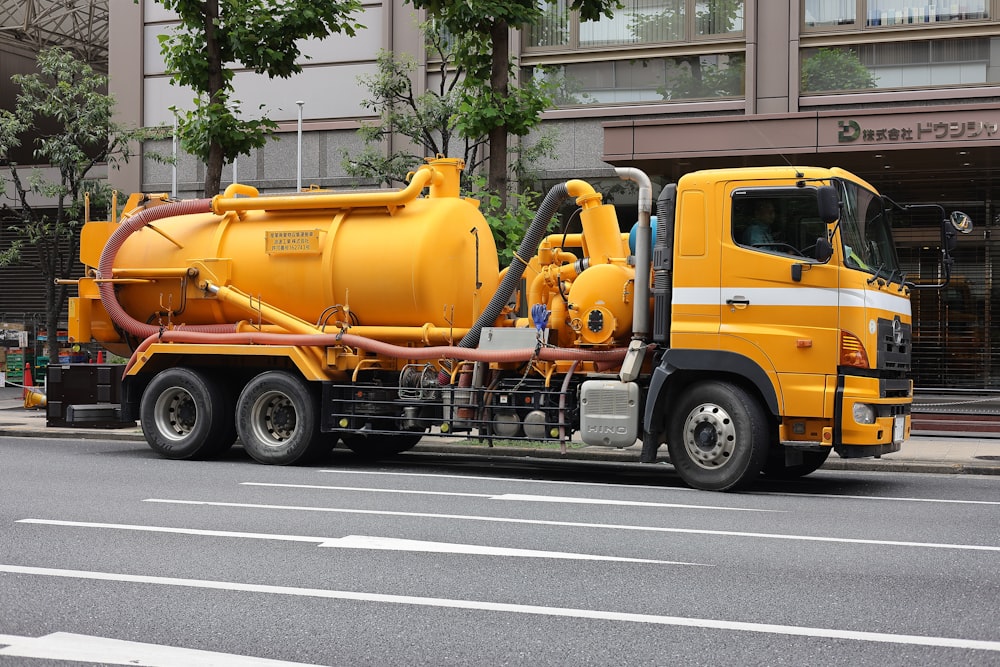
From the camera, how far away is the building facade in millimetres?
19859

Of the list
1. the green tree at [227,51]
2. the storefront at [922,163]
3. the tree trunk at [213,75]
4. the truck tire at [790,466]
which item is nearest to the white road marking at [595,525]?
the truck tire at [790,466]

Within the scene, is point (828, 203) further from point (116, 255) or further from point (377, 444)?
point (116, 255)

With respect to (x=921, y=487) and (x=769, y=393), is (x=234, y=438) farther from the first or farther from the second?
(x=921, y=487)

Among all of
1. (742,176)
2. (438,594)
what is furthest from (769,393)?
(438,594)

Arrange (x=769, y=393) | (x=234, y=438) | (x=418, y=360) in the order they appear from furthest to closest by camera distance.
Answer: (x=234, y=438)
(x=418, y=360)
(x=769, y=393)

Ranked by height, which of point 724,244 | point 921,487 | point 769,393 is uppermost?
point 724,244

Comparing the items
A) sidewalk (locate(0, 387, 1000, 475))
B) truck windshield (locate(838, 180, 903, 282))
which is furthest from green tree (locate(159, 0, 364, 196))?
truck windshield (locate(838, 180, 903, 282))

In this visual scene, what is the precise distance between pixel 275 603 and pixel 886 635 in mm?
3091

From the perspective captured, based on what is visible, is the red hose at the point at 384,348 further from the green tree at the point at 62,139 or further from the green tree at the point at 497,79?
the green tree at the point at 62,139

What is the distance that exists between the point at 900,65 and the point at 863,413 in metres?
13.6

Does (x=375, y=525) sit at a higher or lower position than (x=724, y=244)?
lower

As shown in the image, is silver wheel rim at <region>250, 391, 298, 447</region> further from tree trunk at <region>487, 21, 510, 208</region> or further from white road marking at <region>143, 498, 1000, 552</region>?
tree trunk at <region>487, 21, 510, 208</region>

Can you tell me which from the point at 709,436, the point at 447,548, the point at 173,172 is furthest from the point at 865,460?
the point at 173,172

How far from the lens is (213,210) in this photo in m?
15.0
